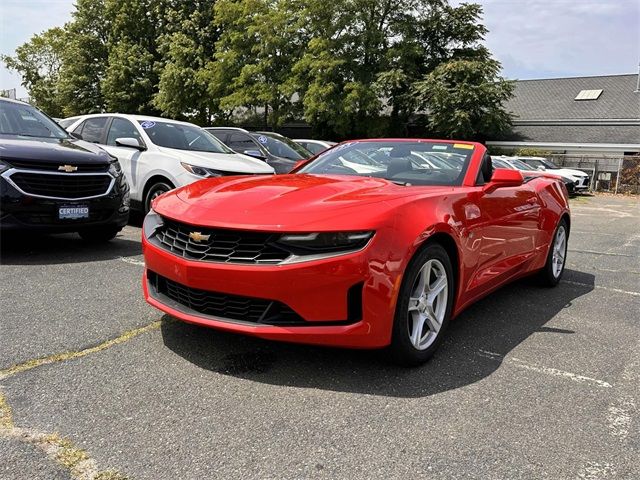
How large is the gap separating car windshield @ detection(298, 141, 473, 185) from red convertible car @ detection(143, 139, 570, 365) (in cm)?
4

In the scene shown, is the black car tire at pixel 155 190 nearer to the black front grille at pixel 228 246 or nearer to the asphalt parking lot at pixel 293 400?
the asphalt parking lot at pixel 293 400

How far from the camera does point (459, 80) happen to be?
30547 millimetres

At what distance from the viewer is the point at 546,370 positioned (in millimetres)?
3240

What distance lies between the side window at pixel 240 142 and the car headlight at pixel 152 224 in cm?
825

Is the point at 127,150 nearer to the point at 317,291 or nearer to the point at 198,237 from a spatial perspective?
the point at 198,237

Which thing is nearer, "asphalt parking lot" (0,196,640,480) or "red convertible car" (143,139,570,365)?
"asphalt parking lot" (0,196,640,480)

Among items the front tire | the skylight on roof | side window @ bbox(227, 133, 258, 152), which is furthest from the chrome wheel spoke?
the skylight on roof

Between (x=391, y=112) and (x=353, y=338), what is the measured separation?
107 feet

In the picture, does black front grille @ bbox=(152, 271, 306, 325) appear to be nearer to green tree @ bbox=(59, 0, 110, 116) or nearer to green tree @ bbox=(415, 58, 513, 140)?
green tree @ bbox=(415, 58, 513, 140)

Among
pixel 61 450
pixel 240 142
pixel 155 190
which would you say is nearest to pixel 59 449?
Answer: pixel 61 450

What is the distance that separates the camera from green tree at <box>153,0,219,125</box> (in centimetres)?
3431

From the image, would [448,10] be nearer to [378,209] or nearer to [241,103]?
[241,103]

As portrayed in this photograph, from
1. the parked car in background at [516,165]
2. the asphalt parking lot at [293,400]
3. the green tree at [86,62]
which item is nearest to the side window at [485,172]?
the asphalt parking lot at [293,400]

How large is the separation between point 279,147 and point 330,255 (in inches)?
370
